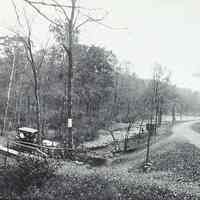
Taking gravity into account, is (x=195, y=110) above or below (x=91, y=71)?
below

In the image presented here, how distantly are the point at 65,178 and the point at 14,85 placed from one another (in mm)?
29865

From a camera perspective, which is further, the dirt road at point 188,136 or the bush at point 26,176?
the dirt road at point 188,136

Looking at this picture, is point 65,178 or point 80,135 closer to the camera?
point 65,178

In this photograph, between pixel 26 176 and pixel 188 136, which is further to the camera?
pixel 188 136

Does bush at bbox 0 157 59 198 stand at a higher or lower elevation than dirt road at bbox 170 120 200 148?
higher

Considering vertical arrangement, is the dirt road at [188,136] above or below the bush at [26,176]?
below

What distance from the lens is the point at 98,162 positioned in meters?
22.3

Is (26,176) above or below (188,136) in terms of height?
above

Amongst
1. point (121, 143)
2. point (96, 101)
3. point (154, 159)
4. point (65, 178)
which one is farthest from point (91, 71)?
point (65, 178)

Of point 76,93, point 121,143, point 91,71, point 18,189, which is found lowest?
point 121,143

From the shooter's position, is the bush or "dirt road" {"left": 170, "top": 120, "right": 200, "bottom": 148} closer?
the bush

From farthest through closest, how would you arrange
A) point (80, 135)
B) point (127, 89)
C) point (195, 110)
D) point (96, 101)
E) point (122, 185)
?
1. point (195, 110)
2. point (127, 89)
3. point (96, 101)
4. point (80, 135)
5. point (122, 185)

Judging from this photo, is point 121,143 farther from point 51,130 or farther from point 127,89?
point 127,89

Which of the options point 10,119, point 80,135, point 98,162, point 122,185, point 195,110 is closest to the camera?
point 122,185
